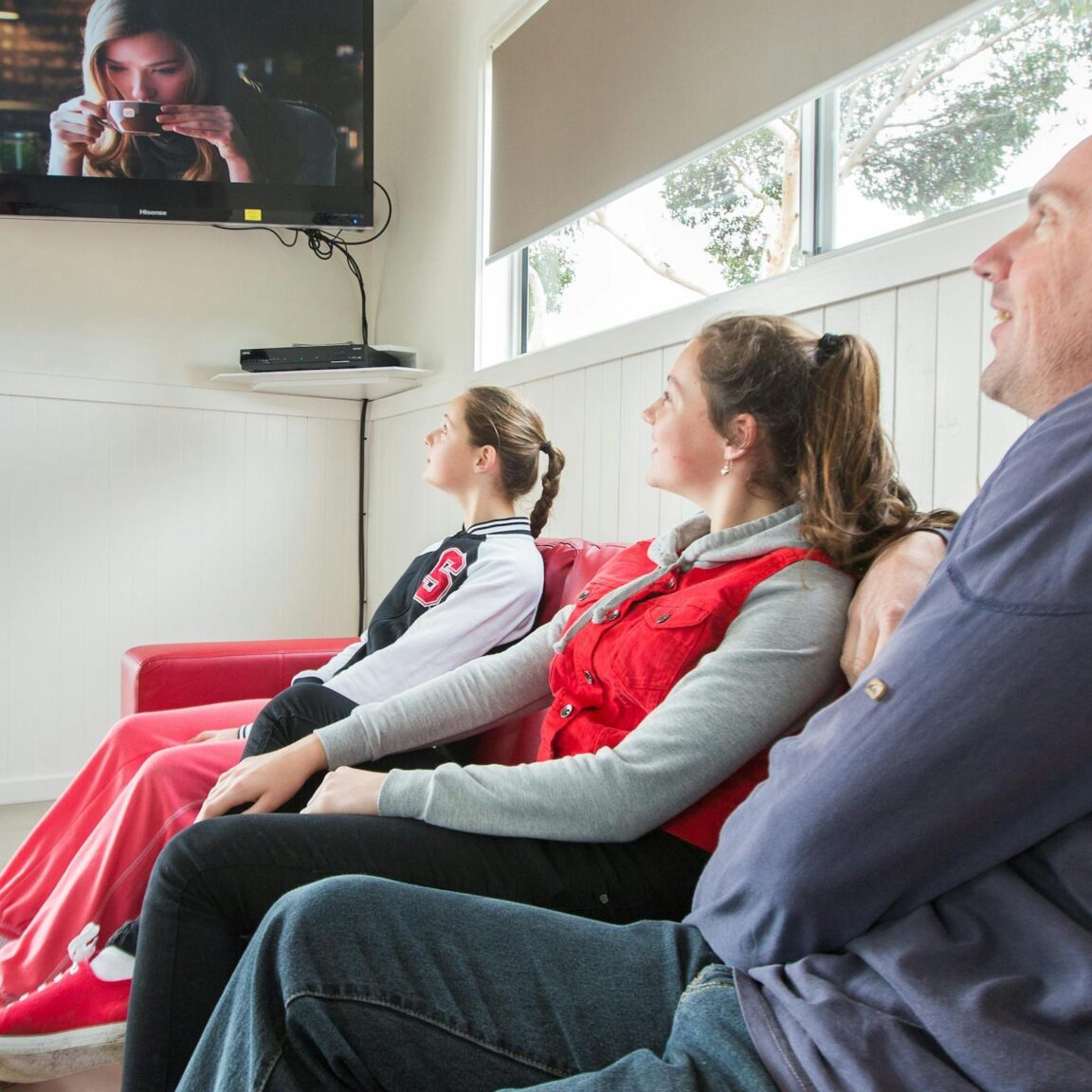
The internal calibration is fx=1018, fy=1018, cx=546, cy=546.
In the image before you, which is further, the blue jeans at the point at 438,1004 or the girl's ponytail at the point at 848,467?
the girl's ponytail at the point at 848,467

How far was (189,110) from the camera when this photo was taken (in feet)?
9.78

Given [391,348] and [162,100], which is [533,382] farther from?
[162,100]

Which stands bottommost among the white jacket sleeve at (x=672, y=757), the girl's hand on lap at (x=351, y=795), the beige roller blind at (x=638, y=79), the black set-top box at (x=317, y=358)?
the girl's hand on lap at (x=351, y=795)

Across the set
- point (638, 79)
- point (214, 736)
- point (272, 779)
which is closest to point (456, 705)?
point (272, 779)

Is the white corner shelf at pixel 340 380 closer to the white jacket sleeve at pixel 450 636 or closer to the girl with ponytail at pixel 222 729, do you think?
the girl with ponytail at pixel 222 729

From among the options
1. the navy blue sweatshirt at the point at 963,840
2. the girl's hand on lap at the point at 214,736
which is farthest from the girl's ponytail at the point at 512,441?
the navy blue sweatshirt at the point at 963,840

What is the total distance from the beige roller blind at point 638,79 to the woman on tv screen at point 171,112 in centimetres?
69

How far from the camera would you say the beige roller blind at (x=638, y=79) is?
5.70 ft

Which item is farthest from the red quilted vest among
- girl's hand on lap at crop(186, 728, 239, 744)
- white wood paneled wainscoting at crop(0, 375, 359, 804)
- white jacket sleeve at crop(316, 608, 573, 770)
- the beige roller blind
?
white wood paneled wainscoting at crop(0, 375, 359, 804)

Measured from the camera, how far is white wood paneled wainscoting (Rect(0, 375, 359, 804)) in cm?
313

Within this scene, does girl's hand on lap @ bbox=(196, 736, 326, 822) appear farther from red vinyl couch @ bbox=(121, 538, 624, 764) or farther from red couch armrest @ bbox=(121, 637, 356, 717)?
red couch armrest @ bbox=(121, 637, 356, 717)

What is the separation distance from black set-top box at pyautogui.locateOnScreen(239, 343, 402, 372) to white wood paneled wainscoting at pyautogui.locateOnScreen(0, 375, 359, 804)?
27cm

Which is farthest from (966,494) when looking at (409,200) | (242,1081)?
(409,200)

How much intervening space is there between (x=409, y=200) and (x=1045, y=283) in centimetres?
288
